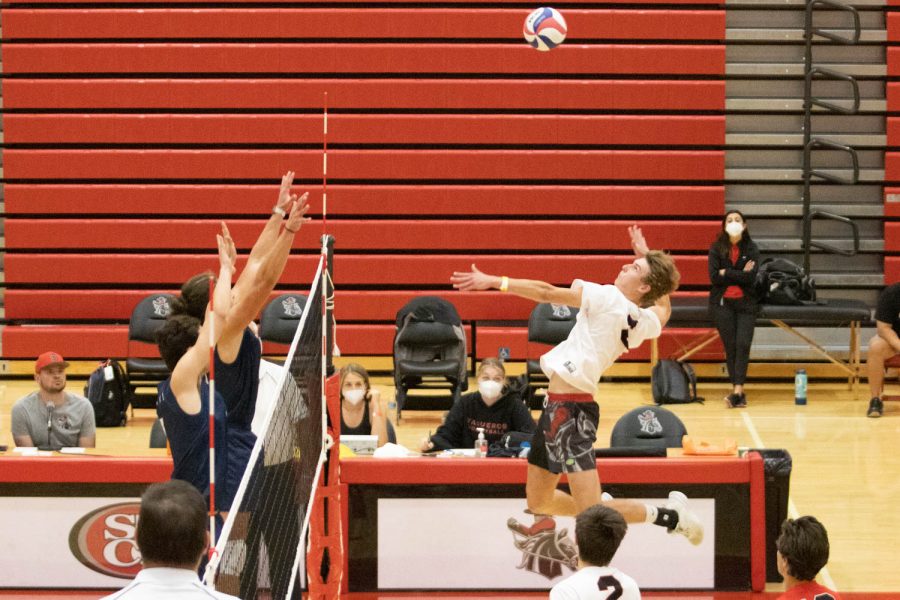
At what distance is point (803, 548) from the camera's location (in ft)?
16.5

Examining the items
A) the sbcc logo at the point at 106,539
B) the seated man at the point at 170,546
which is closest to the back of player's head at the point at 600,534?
the seated man at the point at 170,546

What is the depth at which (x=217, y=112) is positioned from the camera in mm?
14180

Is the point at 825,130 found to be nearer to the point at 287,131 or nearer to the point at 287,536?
the point at 287,131

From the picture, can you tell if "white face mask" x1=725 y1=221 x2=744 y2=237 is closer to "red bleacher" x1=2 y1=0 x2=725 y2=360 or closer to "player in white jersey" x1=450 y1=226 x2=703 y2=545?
"red bleacher" x1=2 y1=0 x2=725 y2=360

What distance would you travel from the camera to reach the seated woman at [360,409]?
911cm

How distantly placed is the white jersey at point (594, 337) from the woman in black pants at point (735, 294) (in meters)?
6.17

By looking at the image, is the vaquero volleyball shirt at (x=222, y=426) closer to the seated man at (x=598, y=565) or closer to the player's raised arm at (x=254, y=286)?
the player's raised arm at (x=254, y=286)

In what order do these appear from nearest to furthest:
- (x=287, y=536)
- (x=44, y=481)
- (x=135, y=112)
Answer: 1. (x=287, y=536)
2. (x=44, y=481)
3. (x=135, y=112)

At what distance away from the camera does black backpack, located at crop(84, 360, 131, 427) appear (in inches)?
470

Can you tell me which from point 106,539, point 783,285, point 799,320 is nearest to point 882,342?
point 799,320

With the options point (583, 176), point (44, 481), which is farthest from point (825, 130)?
point (44, 481)

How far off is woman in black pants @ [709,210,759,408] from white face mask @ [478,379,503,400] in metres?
4.29

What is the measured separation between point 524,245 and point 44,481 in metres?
7.60

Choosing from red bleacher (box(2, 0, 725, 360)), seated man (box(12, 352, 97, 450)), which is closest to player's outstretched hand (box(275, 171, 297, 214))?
seated man (box(12, 352, 97, 450))
